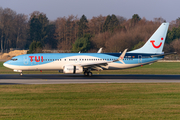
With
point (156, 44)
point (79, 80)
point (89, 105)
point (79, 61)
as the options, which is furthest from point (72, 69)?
point (89, 105)

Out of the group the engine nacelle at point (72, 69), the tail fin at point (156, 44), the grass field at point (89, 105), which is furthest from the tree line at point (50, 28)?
the grass field at point (89, 105)

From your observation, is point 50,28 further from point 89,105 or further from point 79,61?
point 89,105

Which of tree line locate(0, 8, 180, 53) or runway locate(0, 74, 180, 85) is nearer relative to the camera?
runway locate(0, 74, 180, 85)

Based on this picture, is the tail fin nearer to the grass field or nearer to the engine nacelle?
the engine nacelle

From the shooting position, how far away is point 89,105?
14500mm

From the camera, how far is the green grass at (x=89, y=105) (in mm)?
12148

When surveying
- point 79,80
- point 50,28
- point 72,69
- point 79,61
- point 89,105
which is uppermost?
point 50,28

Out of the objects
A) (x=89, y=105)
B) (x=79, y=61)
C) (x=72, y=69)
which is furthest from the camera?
(x=79, y=61)

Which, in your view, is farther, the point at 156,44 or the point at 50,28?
the point at 50,28

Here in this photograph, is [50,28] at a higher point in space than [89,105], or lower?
higher

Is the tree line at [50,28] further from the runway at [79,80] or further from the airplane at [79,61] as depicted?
the runway at [79,80]

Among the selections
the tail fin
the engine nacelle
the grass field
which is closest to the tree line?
the tail fin

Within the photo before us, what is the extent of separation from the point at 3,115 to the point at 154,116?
25.3 feet

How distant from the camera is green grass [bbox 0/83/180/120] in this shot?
39.9 ft
